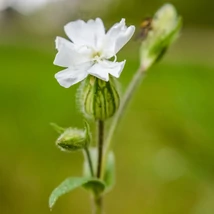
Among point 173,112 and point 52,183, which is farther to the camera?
point 173,112

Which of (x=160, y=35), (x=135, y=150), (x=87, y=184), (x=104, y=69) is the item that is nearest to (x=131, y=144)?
(x=135, y=150)

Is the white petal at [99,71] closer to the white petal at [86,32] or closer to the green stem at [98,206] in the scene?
the white petal at [86,32]

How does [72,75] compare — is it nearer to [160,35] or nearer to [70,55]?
[70,55]

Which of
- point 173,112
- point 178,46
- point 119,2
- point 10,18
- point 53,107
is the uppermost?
point 10,18

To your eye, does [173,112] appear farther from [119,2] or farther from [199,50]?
[119,2]

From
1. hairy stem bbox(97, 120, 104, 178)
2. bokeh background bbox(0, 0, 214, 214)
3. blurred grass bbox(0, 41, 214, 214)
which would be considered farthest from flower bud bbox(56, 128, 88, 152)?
blurred grass bbox(0, 41, 214, 214)

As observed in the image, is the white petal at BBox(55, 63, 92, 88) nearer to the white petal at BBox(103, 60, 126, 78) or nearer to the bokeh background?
the white petal at BBox(103, 60, 126, 78)

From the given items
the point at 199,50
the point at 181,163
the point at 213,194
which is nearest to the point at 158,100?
the point at 181,163

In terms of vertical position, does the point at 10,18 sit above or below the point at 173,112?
above

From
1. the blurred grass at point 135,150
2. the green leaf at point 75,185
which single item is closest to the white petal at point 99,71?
the green leaf at point 75,185
